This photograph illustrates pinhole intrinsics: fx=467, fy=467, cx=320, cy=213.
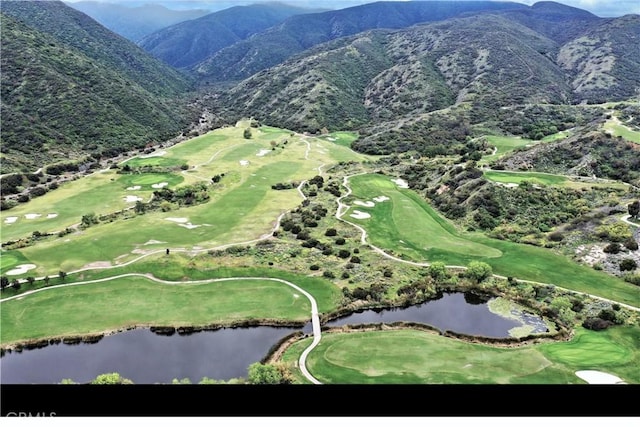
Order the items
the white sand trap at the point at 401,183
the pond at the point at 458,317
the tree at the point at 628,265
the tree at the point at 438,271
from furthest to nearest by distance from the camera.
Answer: the white sand trap at the point at 401,183
the tree at the point at 438,271
the tree at the point at 628,265
the pond at the point at 458,317

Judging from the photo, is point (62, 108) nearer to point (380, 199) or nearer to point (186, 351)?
point (380, 199)

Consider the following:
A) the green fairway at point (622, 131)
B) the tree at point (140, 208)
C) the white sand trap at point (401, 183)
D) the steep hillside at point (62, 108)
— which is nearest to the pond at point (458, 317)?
the tree at point (140, 208)

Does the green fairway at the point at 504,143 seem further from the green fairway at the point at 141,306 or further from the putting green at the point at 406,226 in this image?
the green fairway at the point at 141,306

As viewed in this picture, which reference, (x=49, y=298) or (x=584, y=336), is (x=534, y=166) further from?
(x=49, y=298)

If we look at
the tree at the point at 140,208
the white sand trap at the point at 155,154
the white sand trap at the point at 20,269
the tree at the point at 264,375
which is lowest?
the white sand trap at the point at 20,269

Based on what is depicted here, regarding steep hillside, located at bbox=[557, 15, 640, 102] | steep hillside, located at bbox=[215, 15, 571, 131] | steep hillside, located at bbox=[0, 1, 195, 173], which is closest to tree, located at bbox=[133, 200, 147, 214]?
steep hillside, located at bbox=[0, 1, 195, 173]

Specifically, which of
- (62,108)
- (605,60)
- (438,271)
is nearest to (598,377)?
(438,271)
